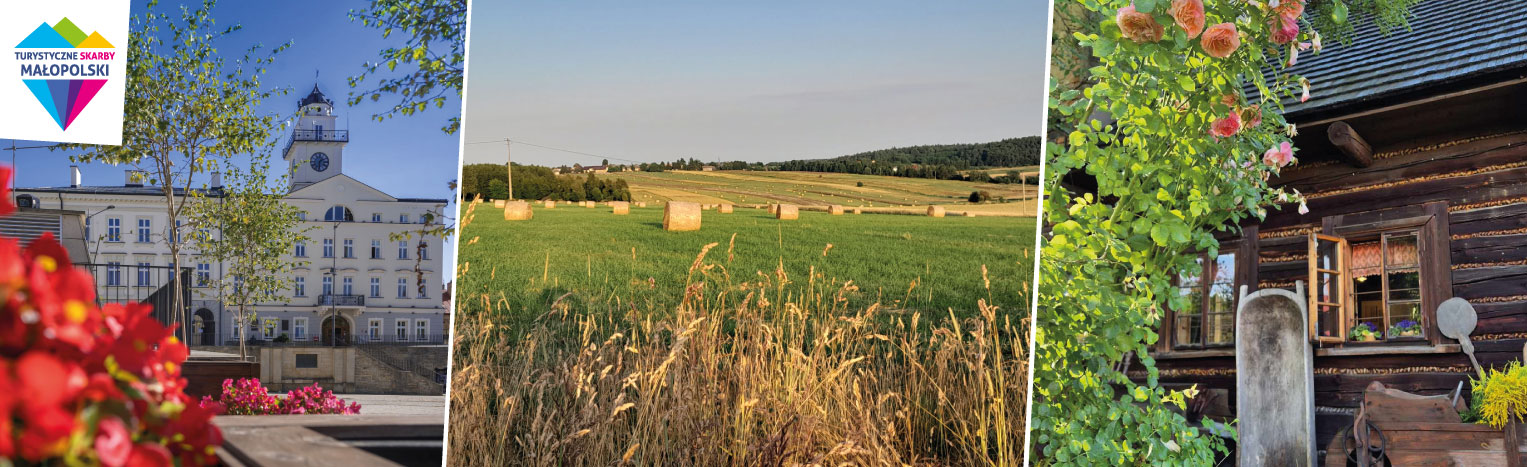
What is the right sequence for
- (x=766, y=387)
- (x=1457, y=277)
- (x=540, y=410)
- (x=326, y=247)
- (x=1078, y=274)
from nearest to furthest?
(x=540, y=410) → (x=766, y=387) → (x=1078, y=274) → (x=326, y=247) → (x=1457, y=277)

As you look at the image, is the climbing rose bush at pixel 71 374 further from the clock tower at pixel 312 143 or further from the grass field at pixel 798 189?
the clock tower at pixel 312 143

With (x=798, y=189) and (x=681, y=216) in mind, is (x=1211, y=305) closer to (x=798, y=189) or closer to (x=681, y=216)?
(x=798, y=189)

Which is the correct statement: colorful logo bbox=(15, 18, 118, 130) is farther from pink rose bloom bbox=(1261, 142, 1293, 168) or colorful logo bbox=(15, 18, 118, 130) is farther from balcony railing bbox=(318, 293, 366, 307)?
pink rose bloom bbox=(1261, 142, 1293, 168)

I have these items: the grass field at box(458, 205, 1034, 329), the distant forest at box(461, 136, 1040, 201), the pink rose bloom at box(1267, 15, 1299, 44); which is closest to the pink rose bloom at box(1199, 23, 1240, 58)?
the pink rose bloom at box(1267, 15, 1299, 44)

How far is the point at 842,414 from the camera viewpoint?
7.14ft

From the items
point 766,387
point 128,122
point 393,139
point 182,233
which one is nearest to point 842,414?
point 766,387

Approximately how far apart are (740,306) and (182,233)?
1.86m

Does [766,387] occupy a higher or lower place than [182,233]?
lower

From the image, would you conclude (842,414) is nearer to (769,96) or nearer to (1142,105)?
(769,96)

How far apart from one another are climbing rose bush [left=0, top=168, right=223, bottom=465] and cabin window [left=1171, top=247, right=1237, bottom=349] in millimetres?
4974

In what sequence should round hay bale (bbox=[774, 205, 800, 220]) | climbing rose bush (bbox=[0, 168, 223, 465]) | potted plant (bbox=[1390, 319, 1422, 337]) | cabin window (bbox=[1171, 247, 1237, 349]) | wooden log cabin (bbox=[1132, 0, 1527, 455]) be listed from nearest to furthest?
climbing rose bush (bbox=[0, 168, 223, 465])
round hay bale (bbox=[774, 205, 800, 220])
wooden log cabin (bbox=[1132, 0, 1527, 455])
potted plant (bbox=[1390, 319, 1422, 337])
cabin window (bbox=[1171, 247, 1237, 349])

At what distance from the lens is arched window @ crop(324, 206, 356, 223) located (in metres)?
2.78

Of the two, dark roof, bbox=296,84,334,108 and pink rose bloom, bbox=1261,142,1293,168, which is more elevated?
dark roof, bbox=296,84,334,108

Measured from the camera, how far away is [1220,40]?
2539 millimetres
